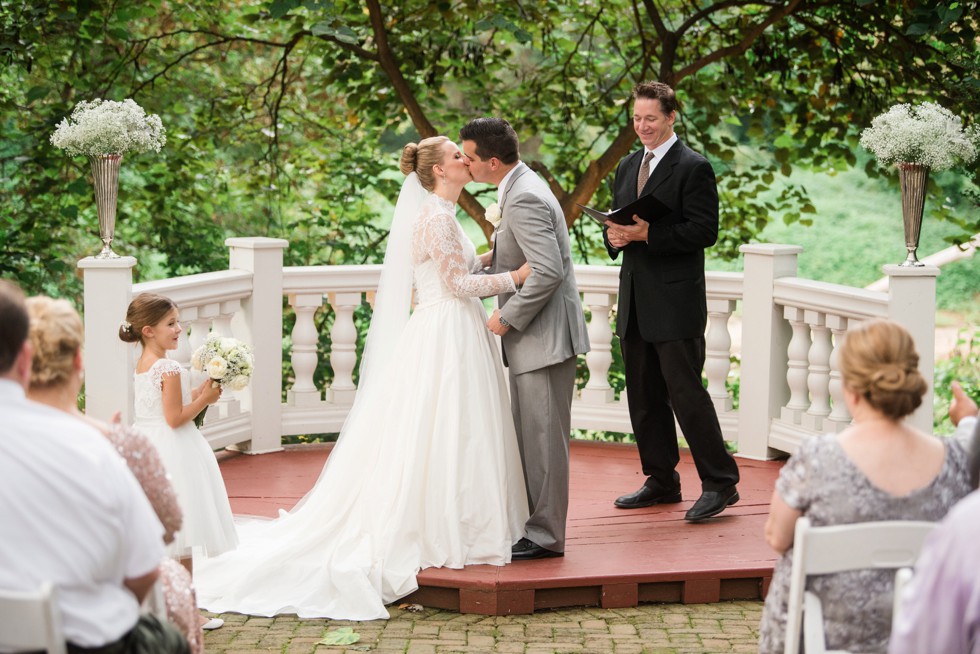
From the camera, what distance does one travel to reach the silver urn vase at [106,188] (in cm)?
561

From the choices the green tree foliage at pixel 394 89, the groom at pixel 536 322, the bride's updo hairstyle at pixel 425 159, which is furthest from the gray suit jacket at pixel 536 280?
the green tree foliage at pixel 394 89

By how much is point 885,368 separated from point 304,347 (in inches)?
179

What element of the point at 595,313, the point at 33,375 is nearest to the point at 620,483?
the point at 595,313

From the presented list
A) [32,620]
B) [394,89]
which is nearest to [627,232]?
[32,620]

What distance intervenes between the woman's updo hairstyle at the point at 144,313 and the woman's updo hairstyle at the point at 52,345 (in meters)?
1.50

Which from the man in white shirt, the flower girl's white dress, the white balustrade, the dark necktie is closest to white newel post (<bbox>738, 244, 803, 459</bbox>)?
the white balustrade

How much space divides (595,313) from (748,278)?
37.2 inches

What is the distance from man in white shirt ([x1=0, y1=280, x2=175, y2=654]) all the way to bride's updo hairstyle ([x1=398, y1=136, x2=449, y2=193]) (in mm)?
2556

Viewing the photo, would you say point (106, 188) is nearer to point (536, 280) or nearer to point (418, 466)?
point (418, 466)

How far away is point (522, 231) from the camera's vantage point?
16.5 feet

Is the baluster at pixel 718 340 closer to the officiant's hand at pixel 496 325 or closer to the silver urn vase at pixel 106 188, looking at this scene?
the officiant's hand at pixel 496 325

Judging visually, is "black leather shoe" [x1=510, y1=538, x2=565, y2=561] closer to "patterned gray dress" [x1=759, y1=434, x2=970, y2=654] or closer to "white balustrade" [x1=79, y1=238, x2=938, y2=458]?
"patterned gray dress" [x1=759, y1=434, x2=970, y2=654]

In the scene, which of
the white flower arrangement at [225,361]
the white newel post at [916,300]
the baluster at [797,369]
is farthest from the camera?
the baluster at [797,369]

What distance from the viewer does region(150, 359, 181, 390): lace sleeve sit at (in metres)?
4.59
